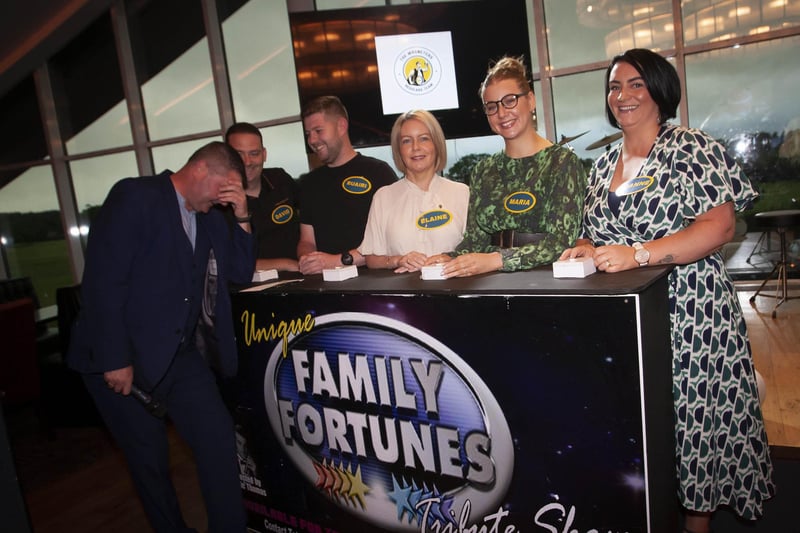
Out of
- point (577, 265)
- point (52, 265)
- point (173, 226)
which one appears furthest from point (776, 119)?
point (52, 265)

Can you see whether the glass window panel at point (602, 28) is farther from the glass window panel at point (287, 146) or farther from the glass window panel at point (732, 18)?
the glass window panel at point (287, 146)

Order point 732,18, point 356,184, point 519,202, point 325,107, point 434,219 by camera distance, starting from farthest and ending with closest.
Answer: point 732,18, point 356,184, point 325,107, point 434,219, point 519,202

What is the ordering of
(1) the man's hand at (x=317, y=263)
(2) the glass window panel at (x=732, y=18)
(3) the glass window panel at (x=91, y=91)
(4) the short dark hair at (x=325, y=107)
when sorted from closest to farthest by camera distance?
(1) the man's hand at (x=317, y=263), (4) the short dark hair at (x=325, y=107), (2) the glass window panel at (x=732, y=18), (3) the glass window panel at (x=91, y=91)

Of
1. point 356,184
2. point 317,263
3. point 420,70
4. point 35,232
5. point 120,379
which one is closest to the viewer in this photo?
point 120,379

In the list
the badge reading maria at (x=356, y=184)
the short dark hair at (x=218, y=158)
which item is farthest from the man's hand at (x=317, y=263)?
the short dark hair at (x=218, y=158)

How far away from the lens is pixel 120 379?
1.86 meters

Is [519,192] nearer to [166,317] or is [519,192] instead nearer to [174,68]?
[166,317]

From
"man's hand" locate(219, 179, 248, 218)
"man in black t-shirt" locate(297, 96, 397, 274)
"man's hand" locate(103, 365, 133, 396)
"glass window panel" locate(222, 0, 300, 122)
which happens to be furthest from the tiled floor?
"man's hand" locate(103, 365, 133, 396)

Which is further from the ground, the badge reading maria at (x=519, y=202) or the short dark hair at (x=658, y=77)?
the short dark hair at (x=658, y=77)

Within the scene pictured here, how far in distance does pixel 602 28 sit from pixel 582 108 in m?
0.82

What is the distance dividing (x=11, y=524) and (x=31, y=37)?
8.40 metres

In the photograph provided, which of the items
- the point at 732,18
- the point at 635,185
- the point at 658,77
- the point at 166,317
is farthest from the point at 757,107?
the point at 166,317

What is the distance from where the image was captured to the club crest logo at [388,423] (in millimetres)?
1536

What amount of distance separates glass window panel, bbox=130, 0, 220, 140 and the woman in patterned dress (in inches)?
262
